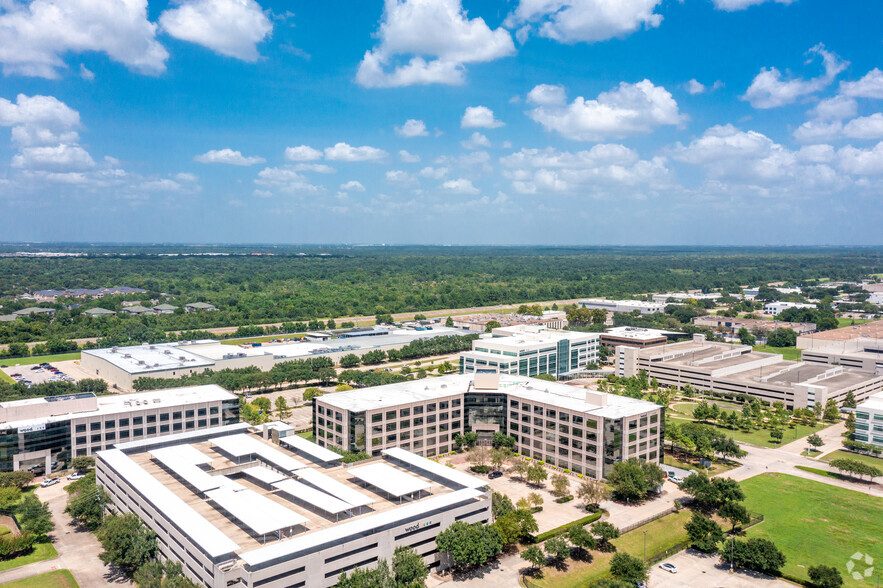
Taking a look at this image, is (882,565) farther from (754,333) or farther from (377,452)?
(754,333)

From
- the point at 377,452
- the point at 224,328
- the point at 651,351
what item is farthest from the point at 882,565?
the point at 224,328

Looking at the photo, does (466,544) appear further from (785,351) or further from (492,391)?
(785,351)

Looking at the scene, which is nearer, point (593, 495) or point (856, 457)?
point (593, 495)

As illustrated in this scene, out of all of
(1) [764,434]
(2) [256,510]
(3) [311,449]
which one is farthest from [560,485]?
(1) [764,434]

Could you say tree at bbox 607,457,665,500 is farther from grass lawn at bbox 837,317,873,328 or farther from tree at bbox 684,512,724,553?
grass lawn at bbox 837,317,873,328

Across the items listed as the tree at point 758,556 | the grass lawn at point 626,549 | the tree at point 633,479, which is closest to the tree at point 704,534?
the tree at point 758,556
